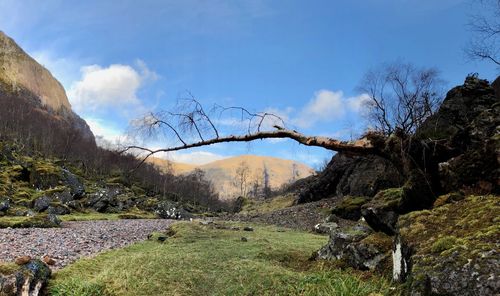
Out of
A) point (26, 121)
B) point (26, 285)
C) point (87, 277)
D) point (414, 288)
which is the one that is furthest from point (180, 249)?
point (26, 121)

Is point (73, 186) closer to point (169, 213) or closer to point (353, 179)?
point (169, 213)

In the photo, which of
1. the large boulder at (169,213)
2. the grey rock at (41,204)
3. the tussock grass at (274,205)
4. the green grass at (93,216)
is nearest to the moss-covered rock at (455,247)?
the green grass at (93,216)

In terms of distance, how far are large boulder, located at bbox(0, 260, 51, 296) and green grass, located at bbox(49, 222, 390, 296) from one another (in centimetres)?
26

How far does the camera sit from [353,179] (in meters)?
35.1

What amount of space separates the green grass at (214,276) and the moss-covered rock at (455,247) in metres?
0.82

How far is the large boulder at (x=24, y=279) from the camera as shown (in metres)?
7.03

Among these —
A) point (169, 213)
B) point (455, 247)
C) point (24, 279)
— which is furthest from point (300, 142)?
point (169, 213)

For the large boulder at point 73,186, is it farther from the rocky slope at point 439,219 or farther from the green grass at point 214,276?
the rocky slope at point 439,219

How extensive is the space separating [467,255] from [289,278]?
10.2 feet

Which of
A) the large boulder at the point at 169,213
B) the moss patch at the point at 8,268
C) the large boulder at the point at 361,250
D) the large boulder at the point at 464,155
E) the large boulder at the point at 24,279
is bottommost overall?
the large boulder at the point at 24,279

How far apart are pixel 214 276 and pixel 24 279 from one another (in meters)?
3.53

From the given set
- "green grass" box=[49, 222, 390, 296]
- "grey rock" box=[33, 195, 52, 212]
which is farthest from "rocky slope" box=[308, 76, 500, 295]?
"grey rock" box=[33, 195, 52, 212]

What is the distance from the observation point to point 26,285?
24.1 ft

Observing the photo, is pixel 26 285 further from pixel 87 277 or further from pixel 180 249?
pixel 180 249
